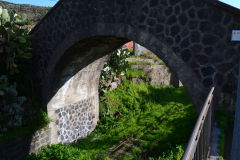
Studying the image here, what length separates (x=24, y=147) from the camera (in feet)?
22.0

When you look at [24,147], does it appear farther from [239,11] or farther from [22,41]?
[239,11]

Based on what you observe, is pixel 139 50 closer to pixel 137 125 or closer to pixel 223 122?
pixel 137 125

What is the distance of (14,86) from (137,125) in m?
5.48

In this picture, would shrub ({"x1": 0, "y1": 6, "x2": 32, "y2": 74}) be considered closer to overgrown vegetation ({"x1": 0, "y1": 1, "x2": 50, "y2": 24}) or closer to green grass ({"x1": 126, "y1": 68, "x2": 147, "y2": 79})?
green grass ({"x1": 126, "y1": 68, "x2": 147, "y2": 79})

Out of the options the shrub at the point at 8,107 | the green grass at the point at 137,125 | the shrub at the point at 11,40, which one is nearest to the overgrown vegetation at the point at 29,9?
the green grass at the point at 137,125

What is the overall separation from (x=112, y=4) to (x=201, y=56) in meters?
2.53

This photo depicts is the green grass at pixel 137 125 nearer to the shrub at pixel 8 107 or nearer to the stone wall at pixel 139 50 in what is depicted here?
the shrub at pixel 8 107

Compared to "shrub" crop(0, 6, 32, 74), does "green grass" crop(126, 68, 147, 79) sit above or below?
below

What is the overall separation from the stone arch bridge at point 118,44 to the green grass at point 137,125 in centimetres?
95

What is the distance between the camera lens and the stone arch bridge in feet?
13.1

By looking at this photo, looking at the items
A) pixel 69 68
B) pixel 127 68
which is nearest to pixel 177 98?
pixel 127 68

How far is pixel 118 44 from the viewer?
7.06 metres

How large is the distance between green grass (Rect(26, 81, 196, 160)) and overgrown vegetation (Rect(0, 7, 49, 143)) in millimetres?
1149

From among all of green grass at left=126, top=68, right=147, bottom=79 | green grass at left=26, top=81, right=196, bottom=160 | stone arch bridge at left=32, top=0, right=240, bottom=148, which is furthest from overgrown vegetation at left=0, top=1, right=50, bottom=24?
stone arch bridge at left=32, top=0, right=240, bottom=148
